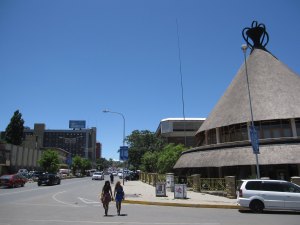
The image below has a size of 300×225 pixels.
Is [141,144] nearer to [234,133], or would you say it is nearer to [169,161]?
[169,161]

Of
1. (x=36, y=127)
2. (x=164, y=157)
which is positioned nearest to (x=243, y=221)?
(x=164, y=157)

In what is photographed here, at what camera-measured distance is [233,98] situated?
35.8 m

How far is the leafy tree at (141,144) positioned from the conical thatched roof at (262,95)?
147 feet

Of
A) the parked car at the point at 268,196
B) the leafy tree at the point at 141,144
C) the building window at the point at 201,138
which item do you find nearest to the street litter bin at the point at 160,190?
the parked car at the point at 268,196

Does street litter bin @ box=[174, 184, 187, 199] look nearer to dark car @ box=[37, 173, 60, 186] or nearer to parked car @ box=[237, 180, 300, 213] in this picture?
parked car @ box=[237, 180, 300, 213]

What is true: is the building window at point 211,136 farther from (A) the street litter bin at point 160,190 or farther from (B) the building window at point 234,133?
(A) the street litter bin at point 160,190

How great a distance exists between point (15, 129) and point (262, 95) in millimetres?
60142

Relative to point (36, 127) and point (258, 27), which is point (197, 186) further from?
point (36, 127)

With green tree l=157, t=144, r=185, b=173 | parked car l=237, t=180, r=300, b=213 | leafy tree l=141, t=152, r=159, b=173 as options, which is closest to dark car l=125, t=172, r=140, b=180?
leafy tree l=141, t=152, r=159, b=173

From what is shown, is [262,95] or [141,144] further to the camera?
[141,144]

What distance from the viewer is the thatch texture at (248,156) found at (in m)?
26.2

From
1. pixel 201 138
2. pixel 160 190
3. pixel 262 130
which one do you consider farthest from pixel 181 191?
pixel 201 138

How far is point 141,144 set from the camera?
81.9m

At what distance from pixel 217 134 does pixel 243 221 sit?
21877 millimetres
